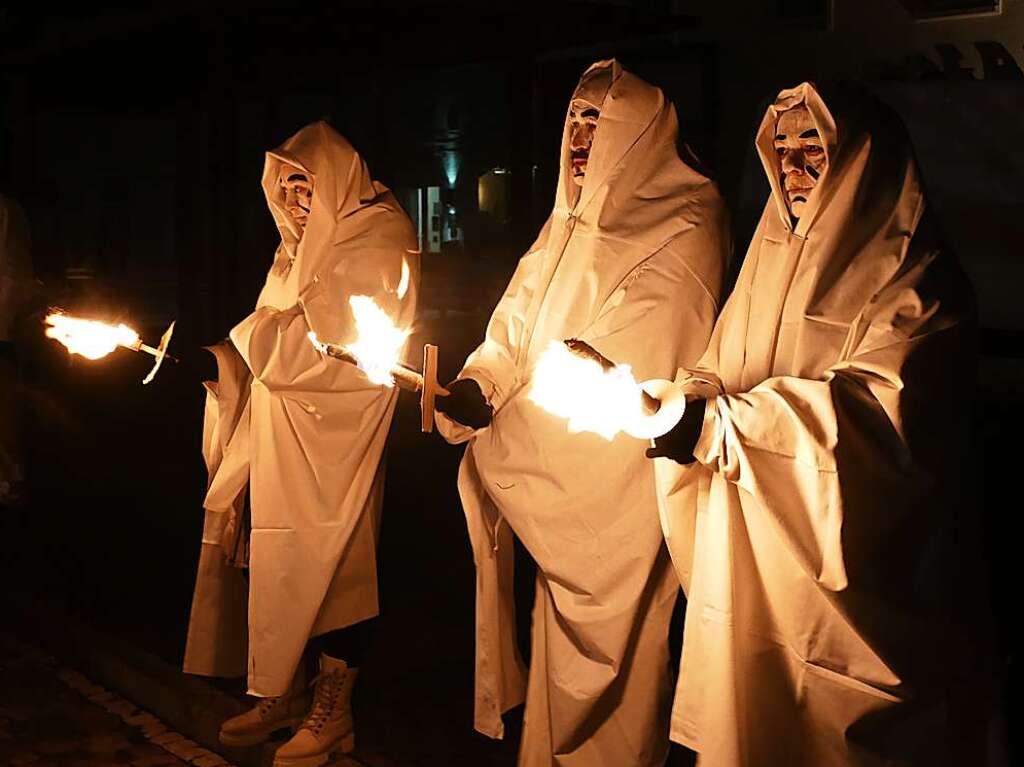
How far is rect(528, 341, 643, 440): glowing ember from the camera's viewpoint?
312 centimetres

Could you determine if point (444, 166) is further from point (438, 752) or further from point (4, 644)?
point (438, 752)

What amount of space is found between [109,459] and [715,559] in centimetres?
900

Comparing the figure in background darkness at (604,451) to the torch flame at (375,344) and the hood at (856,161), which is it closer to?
the torch flame at (375,344)

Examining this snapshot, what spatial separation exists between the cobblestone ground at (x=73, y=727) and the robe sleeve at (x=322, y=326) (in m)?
1.81

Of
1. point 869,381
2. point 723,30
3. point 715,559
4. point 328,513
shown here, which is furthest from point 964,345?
point 723,30

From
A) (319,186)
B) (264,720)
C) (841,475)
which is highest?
(319,186)

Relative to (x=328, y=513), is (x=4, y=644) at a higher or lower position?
lower

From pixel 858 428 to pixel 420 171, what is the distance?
8938 millimetres

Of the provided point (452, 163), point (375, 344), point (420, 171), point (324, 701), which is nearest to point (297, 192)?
point (375, 344)

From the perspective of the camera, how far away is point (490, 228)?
12461mm

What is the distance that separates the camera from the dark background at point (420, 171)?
16.5ft

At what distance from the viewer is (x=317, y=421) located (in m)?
5.02

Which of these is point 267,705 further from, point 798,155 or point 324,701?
point 798,155

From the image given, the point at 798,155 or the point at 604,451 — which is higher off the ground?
the point at 798,155
